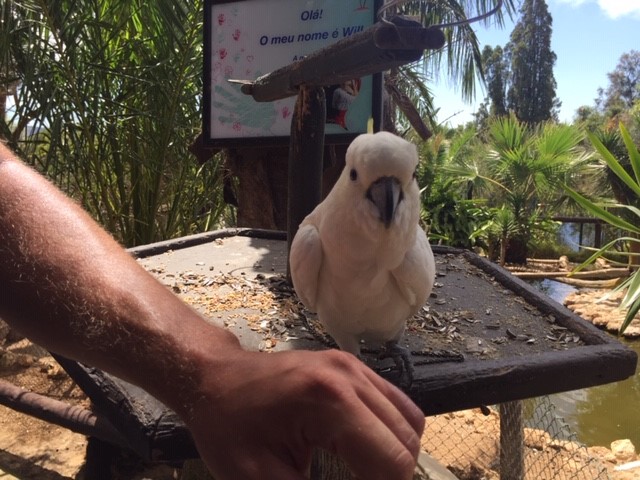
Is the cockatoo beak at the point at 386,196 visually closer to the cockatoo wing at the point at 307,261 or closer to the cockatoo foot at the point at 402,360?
the cockatoo wing at the point at 307,261

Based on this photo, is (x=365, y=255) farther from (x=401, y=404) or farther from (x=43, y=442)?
(x=43, y=442)

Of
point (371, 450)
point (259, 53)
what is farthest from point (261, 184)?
point (371, 450)

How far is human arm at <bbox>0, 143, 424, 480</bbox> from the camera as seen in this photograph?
52cm

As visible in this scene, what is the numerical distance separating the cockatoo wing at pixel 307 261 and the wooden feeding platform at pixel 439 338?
160mm

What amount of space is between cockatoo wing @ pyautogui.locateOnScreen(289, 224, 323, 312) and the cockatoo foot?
10.0 inches

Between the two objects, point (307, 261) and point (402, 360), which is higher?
point (307, 261)

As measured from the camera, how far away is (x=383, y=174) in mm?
1098

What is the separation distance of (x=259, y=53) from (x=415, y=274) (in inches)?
68.6

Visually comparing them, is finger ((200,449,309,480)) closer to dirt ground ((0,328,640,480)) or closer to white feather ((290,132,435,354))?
white feather ((290,132,435,354))

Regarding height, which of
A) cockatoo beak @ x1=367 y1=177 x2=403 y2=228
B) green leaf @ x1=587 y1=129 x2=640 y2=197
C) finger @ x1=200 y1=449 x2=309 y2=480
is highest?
green leaf @ x1=587 y1=129 x2=640 y2=197

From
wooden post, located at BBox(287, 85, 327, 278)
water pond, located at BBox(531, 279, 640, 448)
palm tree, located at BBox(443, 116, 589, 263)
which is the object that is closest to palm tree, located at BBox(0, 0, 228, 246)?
wooden post, located at BBox(287, 85, 327, 278)

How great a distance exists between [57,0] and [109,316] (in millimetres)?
3065

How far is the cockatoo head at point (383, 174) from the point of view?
3.55 feet

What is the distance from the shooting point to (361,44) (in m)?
1.05
